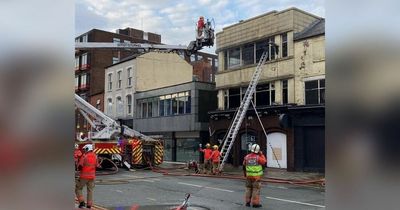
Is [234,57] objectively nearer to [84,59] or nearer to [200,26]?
[200,26]

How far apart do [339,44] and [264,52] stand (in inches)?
977

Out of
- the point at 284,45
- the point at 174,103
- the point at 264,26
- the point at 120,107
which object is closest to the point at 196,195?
the point at 284,45

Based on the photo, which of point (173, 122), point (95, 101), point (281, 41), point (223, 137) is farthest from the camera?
point (95, 101)

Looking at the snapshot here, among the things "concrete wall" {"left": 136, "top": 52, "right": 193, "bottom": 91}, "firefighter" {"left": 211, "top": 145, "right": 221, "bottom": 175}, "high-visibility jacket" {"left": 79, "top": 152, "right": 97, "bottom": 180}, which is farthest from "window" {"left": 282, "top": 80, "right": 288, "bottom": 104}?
"high-visibility jacket" {"left": 79, "top": 152, "right": 97, "bottom": 180}

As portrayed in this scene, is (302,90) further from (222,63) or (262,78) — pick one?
(222,63)

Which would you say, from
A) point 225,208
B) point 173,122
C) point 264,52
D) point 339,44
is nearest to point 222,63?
point 264,52

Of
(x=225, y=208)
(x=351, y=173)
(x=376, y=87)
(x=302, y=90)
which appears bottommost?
(x=225, y=208)

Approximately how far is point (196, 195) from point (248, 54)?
51.6ft

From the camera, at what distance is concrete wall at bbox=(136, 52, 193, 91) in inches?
1495

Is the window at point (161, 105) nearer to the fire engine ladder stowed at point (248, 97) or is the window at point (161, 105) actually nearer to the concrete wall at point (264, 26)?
the concrete wall at point (264, 26)

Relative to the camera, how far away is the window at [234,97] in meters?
28.2

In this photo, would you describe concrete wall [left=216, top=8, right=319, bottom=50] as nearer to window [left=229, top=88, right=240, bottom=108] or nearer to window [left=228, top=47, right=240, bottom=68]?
window [left=228, top=47, right=240, bottom=68]

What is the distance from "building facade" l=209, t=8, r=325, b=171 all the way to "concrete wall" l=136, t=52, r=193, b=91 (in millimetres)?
10270

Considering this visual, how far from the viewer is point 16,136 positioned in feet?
6.43
